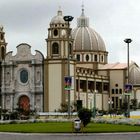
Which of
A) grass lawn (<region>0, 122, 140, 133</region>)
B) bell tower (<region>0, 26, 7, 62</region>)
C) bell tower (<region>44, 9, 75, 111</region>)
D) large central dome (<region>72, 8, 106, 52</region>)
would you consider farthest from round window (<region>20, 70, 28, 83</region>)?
grass lawn (<region>0, 122, 140, 133</region>)

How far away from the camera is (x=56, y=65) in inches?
4173

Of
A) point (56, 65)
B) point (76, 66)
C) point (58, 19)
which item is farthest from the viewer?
point (76, 66)

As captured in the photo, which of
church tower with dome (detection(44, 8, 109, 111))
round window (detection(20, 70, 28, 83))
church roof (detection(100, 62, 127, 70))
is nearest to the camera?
church tower with dome (detection(44, 8, 109, 111))

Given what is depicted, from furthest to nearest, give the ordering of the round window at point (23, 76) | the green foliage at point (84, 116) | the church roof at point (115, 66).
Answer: the church roof at point (115, 66), the round window at point (23, 76), the green foliage at point (84, 116)

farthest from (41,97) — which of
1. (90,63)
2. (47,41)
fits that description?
(90,63)

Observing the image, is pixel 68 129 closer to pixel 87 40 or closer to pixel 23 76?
pixel 23 76

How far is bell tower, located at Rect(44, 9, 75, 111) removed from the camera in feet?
344

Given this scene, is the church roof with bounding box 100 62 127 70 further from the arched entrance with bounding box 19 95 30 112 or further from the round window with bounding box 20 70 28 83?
the arched entrance with bounding box 19 95 30 112

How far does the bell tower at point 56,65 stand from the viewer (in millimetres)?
104875

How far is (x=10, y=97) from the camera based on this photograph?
110750mm

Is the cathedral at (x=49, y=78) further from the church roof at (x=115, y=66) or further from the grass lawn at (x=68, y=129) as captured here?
the grass lawn at (x=68, y=129)

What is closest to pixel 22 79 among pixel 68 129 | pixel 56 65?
pixel 56 65

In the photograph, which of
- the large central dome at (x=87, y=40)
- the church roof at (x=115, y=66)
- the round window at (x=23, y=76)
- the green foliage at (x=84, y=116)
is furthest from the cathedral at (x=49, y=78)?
the green foliage at (x=84, y=116)

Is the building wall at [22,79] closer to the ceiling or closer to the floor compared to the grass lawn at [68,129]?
closer to the ceiling
